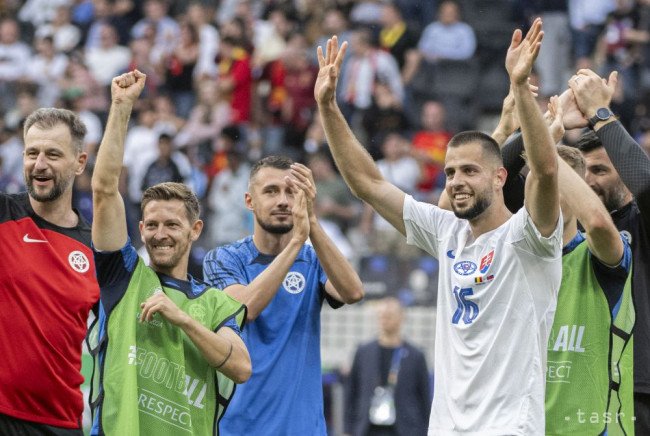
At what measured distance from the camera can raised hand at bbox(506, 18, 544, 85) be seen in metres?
6.45

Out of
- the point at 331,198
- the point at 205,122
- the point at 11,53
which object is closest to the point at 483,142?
the point at 331,198

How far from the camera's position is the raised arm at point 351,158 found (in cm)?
718

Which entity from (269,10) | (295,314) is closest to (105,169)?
(295,314)

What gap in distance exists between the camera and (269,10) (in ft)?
68.9

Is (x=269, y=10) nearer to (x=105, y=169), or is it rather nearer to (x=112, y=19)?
(x=112, y=19)

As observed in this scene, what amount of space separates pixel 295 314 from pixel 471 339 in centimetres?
135

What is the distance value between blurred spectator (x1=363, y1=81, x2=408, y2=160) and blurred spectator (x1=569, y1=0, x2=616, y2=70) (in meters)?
2.94

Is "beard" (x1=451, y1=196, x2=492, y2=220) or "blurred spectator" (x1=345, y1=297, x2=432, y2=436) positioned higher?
"beard" (x1=451, y1=196, x2=492, y2=220)

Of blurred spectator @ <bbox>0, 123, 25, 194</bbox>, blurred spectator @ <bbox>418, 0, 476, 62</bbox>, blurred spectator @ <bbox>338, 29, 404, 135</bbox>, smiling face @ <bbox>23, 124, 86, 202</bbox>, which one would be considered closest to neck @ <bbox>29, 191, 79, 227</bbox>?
smiling face @ <bbox>23, 124, 86, 202</bbox>

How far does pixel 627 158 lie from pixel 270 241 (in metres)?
2.23

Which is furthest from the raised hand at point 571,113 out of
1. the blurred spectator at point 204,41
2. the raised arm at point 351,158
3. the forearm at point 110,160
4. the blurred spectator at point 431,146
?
the blurred spectator at point 204,41

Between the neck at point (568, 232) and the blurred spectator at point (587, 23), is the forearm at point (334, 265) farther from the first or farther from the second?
the blurred spectator at point (587, 23)

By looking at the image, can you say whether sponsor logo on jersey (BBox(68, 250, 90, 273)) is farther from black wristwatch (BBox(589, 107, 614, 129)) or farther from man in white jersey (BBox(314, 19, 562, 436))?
black wristwatch (BBox(589, 107, 614, 129))

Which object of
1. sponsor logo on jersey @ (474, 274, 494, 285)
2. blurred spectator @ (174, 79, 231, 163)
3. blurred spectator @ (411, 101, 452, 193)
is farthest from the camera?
blurred spectator @ (174, 79, 231, 163)
